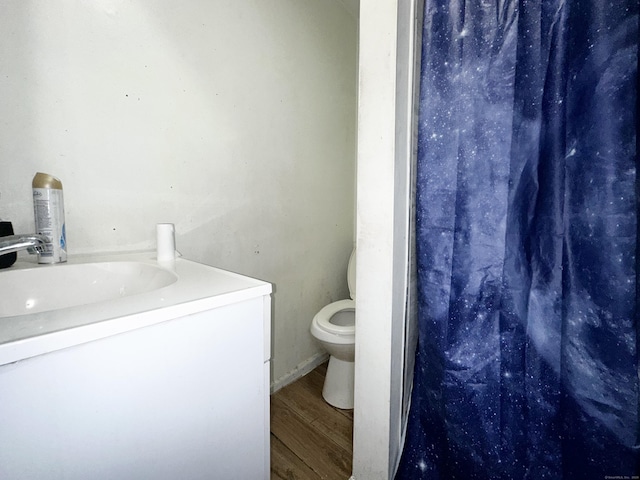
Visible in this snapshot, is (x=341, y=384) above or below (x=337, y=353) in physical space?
below

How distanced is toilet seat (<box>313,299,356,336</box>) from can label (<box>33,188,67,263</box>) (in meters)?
1.02

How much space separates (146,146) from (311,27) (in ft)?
3.87

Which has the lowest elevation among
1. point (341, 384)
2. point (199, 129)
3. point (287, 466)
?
point (287, 466)

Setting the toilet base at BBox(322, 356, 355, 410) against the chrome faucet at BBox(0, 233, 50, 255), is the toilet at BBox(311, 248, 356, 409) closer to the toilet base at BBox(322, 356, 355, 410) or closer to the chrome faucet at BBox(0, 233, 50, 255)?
the toilet base at BBox(322, 356, 355, 410)

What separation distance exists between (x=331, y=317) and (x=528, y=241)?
1098 millimetres

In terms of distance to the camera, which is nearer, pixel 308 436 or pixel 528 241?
pixel 528 241

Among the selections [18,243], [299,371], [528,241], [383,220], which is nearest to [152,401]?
[18,243]

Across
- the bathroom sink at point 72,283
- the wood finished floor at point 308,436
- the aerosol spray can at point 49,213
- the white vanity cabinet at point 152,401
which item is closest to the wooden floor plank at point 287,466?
the wood finished floor at point 308,436

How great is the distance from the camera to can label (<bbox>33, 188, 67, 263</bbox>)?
31.3 inches

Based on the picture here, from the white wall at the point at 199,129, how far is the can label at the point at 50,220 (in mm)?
104

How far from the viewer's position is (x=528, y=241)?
0.69 m

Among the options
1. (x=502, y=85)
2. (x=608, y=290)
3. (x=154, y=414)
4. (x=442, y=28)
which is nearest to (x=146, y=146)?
(x=154, y=414)

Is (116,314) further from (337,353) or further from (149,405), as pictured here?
(337,353)

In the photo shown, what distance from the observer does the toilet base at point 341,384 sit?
4.76 feet
